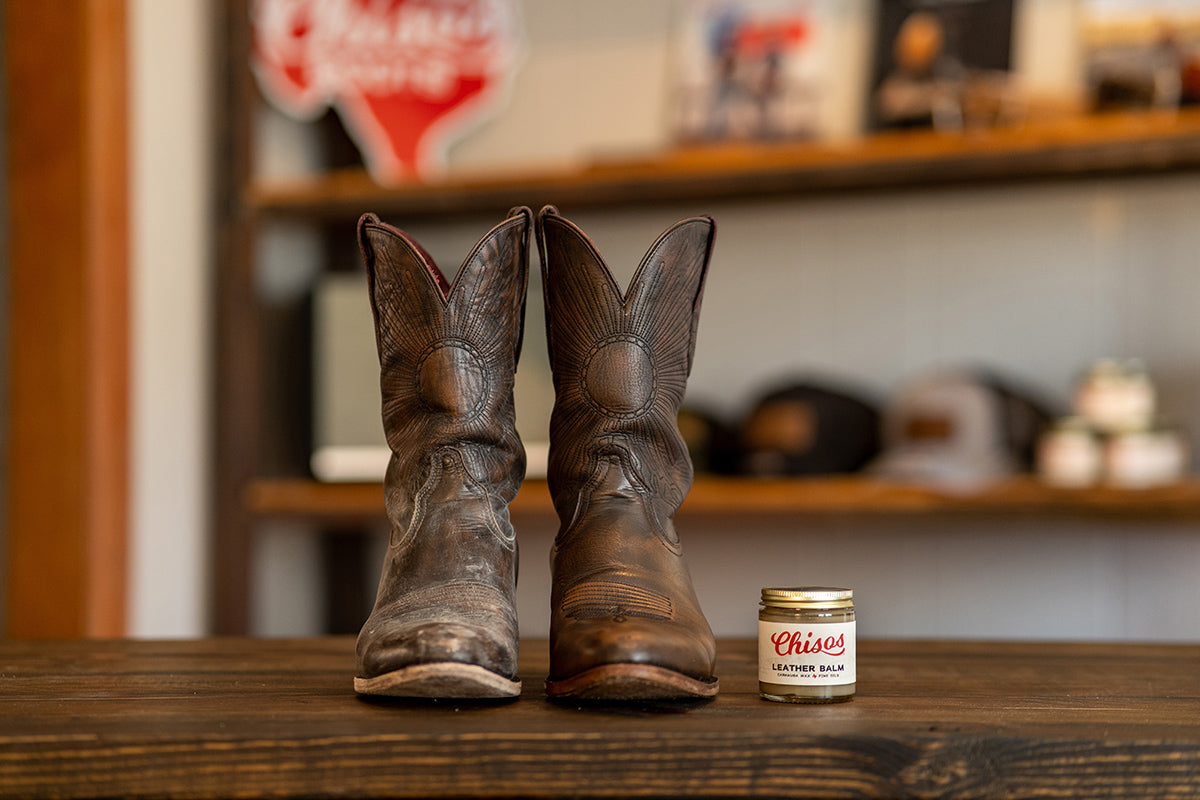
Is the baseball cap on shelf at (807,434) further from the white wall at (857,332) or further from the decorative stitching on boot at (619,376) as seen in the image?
the decorative stitching on boot at (619,376)

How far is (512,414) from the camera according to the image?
33.9 inches

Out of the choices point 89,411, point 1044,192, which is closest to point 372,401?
point 89,411

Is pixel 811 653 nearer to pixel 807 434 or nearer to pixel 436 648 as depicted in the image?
pixel 436 648

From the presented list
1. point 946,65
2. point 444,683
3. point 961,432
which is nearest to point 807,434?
point 961,432

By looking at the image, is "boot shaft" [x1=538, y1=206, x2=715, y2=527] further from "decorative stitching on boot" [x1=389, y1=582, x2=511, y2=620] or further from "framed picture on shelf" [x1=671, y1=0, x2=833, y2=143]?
"framed picture on shelf" [x1=671, y1=0, x2=833, y2=143]

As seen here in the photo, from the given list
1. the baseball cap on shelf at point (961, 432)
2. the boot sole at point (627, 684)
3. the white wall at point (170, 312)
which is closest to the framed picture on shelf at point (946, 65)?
the baseball cap on shelf at point (961, 432)

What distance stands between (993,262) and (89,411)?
59.7 inches

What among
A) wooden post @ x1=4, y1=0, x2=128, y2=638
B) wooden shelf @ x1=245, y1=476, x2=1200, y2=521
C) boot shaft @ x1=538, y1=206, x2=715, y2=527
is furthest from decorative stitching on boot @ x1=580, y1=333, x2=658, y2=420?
wooden post @ x1=4, y1=0, x2=128, y2=638

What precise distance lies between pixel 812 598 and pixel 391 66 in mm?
1676

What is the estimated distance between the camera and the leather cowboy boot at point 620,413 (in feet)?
2.59

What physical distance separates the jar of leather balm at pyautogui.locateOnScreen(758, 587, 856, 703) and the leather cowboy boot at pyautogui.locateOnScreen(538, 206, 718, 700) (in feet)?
0.17

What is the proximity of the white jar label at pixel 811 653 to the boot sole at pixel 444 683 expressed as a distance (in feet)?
0.55

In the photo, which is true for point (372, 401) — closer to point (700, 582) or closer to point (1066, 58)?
point (700, 582)

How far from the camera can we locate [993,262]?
2.05 meters
